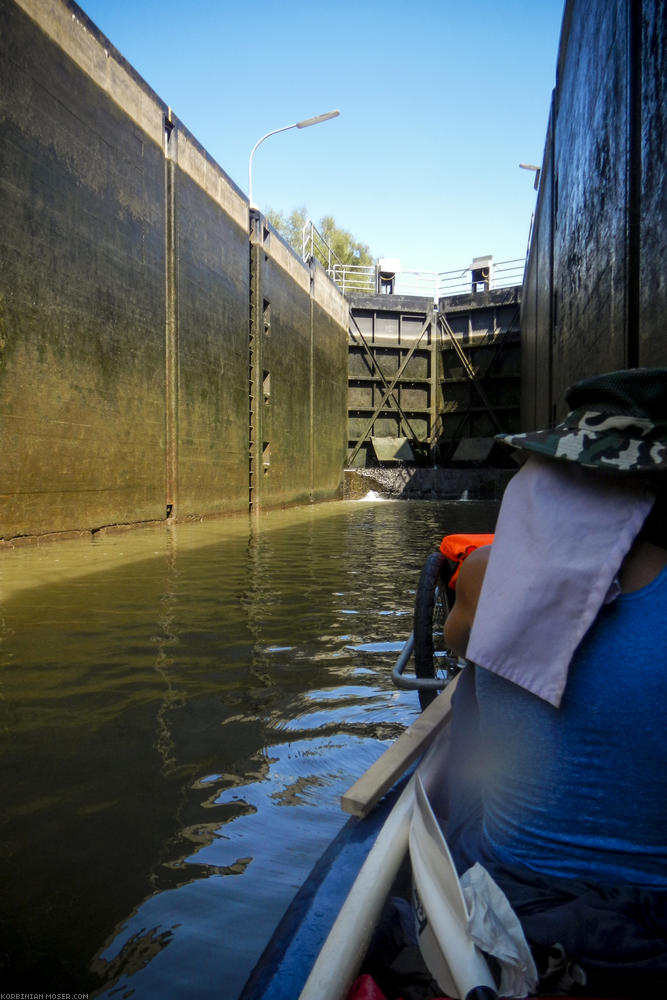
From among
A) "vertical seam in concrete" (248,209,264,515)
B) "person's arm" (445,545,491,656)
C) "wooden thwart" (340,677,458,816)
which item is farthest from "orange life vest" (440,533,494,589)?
"vertical seam in concrete" (248,209,264,515)

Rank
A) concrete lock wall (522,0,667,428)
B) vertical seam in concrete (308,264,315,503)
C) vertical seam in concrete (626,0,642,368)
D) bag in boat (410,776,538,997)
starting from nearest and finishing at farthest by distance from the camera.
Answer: bag in boat (410,776,538,997) < concrete lock wall (522,0,667,428) < vertical seam in concrete (626,0,642,368) < vertical seam in concrete (308,264,315,503)

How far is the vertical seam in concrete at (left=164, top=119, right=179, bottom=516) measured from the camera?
1142 centimetres

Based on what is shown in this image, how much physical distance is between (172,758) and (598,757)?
1.93 metres

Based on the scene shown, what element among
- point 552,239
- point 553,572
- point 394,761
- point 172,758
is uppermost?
point 552,239

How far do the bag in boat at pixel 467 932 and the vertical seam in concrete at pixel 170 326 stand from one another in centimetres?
1071

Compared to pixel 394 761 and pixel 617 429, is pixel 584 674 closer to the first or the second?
pixel 617 429

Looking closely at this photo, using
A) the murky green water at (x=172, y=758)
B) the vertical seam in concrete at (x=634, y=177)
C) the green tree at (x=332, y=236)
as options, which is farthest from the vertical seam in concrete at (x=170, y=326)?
the green tree at (x=332, y=236)

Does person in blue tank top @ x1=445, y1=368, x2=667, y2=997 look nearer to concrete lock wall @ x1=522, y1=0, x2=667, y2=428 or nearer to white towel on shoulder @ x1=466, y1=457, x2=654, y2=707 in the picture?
white towel on shoulder @ x1=466, y1=457, x2=654, y2=707

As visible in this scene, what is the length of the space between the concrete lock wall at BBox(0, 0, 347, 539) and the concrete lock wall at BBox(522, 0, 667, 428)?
224 inches

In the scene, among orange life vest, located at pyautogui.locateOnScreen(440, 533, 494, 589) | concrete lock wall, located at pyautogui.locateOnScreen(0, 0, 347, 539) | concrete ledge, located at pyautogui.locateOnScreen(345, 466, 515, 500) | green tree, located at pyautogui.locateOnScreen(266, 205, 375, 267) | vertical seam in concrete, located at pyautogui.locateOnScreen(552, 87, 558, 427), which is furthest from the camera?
green tree, located at pyautogui.locateOnScreen(266, 205, 375, 267)

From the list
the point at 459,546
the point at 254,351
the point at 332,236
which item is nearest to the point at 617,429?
the point at 459,546

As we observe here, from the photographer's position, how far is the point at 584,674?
44.2 inches

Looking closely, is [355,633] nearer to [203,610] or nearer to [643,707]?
[203,610]

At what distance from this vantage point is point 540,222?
13781mm
